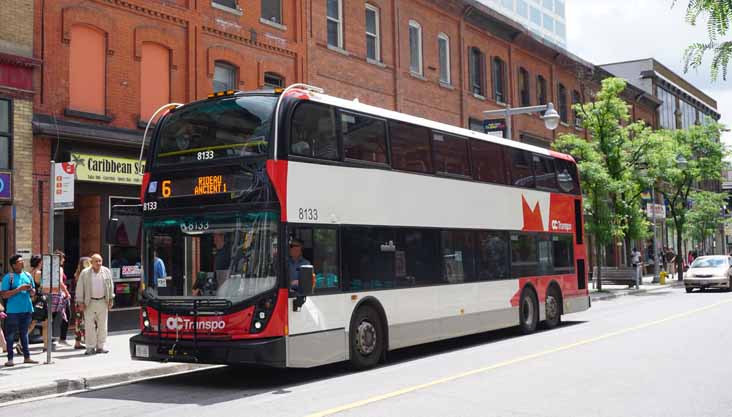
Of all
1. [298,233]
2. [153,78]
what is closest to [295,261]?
[298,233]

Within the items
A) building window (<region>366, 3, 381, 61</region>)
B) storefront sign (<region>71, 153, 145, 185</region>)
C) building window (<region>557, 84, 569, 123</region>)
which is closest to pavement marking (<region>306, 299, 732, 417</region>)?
storefront sign (<region>71, 153, 145, 185</region>)

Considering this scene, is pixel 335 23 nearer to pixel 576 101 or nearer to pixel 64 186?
pixel 64 186

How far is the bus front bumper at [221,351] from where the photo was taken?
9.70 m

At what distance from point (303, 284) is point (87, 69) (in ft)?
33.8

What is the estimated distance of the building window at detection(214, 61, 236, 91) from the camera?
21.0 m

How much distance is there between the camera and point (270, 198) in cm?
1004

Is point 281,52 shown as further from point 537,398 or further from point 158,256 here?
point 537,398

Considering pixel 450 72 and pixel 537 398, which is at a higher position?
pixel 450 72

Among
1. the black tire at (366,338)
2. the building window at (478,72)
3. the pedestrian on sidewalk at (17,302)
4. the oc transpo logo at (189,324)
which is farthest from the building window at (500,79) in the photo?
the oc transpo logo at (189,324)

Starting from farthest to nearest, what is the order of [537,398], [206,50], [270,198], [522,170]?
[206,50] < [522,170] < [270,198] < [537,398]

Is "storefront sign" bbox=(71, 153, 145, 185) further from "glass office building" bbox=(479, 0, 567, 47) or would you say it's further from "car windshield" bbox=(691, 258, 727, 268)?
"glass office building" bbox=(479, 0, 567, 47)

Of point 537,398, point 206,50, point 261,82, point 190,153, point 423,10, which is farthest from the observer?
point 423,10

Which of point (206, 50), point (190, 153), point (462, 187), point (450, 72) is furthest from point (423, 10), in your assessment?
point (190, 153)

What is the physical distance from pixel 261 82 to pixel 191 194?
11.9 m
